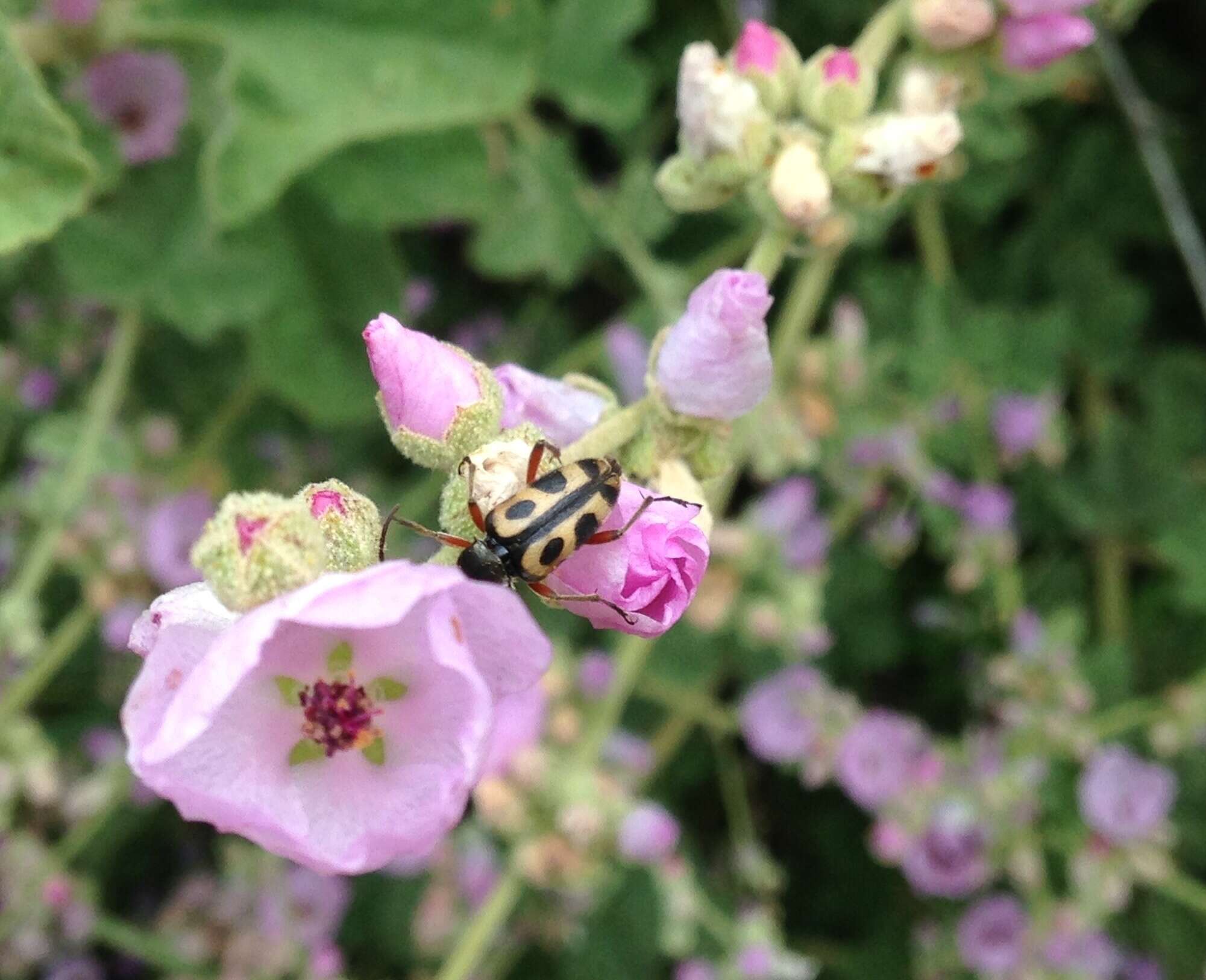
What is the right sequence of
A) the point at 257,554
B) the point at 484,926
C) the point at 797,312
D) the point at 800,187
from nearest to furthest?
the point at 257,554 → the point at 800,187 → the point at 484,926 → the point at 797,312

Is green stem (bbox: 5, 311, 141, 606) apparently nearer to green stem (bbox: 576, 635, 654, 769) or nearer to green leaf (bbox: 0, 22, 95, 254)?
green leaf (bbox: 0, 22, 95, 254)

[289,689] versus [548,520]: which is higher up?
[548,520]

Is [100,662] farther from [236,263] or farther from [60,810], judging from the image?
[236,263]

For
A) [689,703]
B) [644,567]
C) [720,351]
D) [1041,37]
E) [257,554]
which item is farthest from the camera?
[689,703]

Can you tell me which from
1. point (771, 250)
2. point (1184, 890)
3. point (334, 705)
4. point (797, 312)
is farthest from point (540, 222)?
point (1184, 890)

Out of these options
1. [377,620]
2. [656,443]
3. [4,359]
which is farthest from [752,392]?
[4,359]

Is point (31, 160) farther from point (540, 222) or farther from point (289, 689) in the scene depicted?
point (540, 222)

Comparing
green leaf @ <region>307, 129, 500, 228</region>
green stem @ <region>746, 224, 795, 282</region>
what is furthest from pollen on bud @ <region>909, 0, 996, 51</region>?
green leaf @ <region>307, 129, 500, 228</region>
